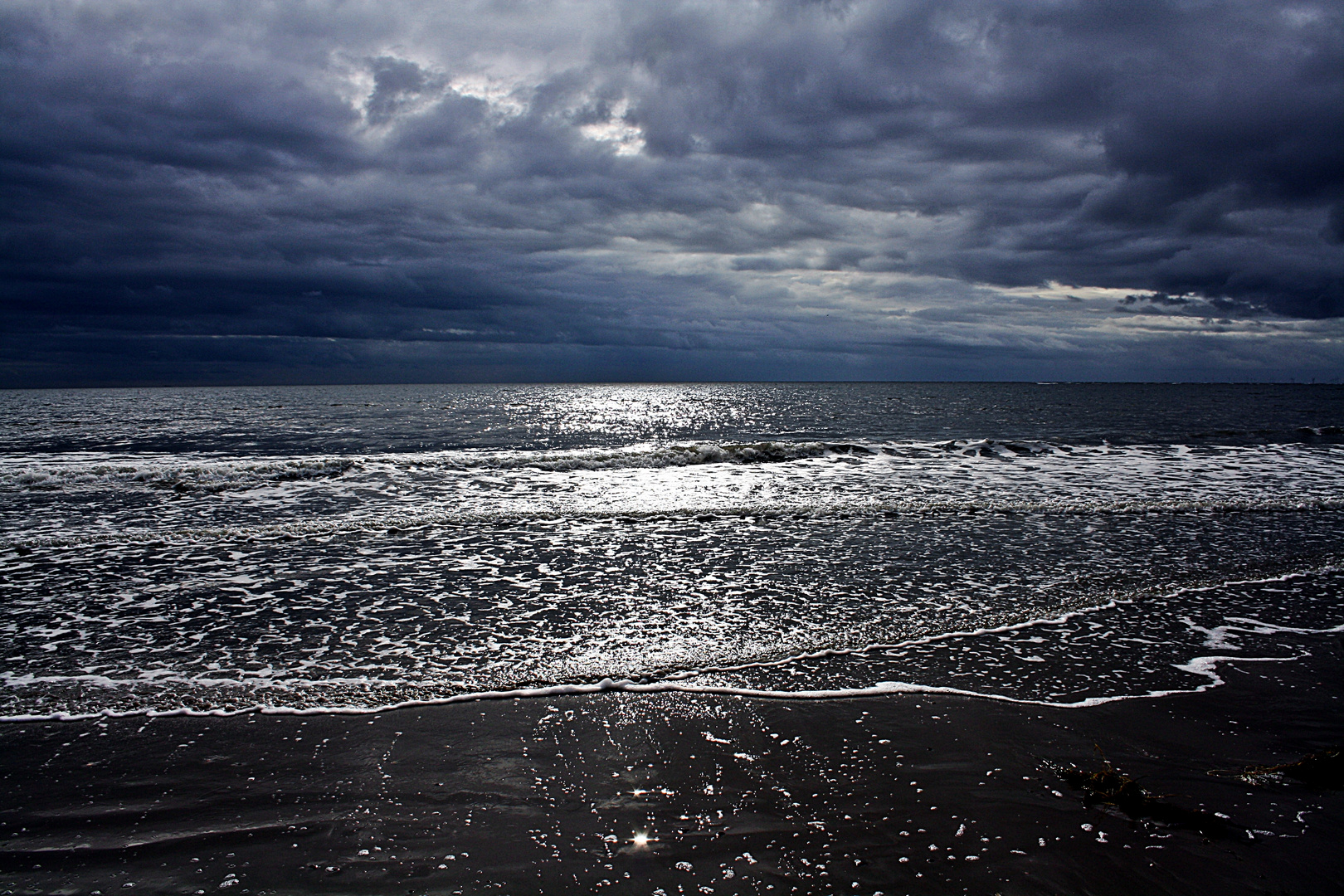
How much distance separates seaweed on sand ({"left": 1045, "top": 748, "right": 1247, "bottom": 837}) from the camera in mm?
4422

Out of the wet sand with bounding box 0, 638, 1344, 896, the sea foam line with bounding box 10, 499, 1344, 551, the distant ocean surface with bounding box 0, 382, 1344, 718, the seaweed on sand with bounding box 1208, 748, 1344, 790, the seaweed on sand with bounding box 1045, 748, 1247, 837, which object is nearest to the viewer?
the wet sand with bounding box 0, 638, 1344, 896

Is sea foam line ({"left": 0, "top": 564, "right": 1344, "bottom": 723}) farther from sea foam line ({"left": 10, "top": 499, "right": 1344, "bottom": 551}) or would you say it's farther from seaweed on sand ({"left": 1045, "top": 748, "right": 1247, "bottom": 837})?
sea foam line ({"left": 10, "top": 499, "right": 1344, "bottom": 551})

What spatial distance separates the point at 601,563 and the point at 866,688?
6.02 meters

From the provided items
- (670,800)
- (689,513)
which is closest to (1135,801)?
(670,800)

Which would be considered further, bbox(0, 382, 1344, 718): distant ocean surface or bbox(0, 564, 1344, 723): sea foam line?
bbox(0, 382, 1344, 718): distant ocean surface

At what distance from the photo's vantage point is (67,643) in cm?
805

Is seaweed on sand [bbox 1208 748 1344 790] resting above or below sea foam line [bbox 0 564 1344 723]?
above

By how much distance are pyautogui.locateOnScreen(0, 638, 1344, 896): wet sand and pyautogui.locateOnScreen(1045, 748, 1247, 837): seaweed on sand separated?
80mm

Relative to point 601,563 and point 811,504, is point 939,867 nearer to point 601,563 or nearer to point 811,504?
point 601,563

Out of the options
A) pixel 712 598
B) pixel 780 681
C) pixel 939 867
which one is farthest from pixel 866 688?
pixel 712 598

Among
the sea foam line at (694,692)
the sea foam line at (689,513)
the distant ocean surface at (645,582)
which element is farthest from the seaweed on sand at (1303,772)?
the sea foam line at (689,513)

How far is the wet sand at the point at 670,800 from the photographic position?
398cm

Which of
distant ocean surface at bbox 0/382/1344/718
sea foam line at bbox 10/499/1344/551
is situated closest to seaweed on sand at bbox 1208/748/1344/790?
distant ocean surface at bbox 0/382/1344/718

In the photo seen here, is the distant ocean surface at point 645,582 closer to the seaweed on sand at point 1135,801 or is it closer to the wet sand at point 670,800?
the wet sand at point 670,800
